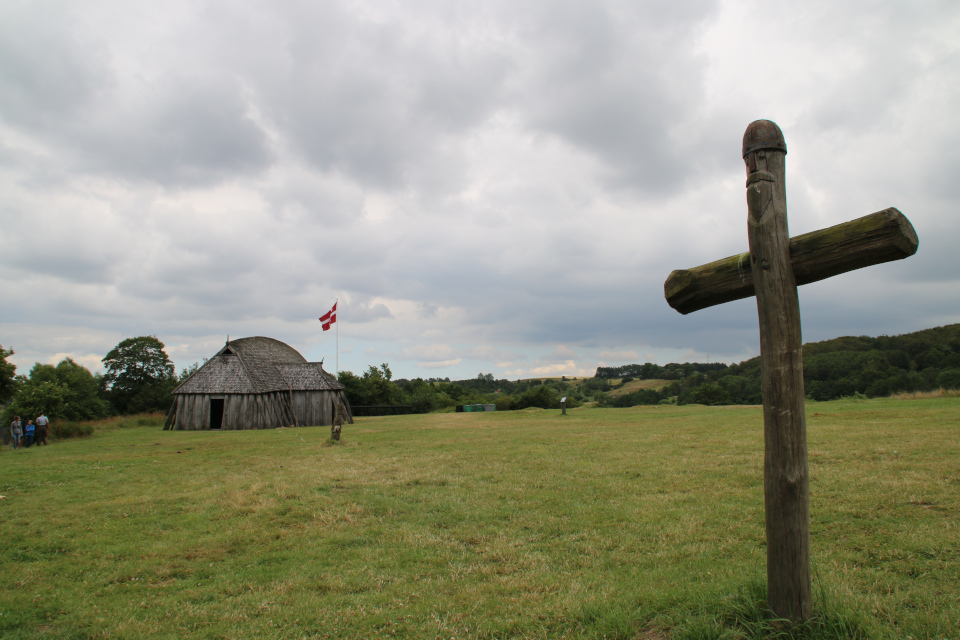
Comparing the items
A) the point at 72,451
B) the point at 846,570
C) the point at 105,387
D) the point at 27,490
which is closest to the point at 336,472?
the point at 27,490

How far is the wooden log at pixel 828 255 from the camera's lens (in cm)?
362

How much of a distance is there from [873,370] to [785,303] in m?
53.3

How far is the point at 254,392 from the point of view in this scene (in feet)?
120

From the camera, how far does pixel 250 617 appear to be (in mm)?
5125

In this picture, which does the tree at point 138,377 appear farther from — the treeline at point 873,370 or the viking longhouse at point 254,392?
the treeline at point 873,370

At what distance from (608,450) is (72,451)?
20.8 meters

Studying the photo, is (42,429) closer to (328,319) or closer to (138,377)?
(328,319)

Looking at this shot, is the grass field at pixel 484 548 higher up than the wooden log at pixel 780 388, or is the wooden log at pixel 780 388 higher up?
the wooden log at pixel 780 388

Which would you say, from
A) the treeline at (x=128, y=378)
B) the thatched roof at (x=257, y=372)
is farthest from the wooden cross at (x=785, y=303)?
the treeline at (x=128, y=378)

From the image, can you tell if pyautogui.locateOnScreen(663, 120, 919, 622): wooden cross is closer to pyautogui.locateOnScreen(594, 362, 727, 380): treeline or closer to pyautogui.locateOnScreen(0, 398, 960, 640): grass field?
pyautogui.locateOnScreen(0, 398, 960, 640): grass field

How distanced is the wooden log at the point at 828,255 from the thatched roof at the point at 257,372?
3711 cm

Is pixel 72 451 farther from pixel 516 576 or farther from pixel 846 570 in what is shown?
pixel 846 570

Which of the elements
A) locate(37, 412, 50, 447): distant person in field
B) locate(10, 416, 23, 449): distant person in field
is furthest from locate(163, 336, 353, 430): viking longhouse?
locate(10, 416, 23, 449): distant person in field

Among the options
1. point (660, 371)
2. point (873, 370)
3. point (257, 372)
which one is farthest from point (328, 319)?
point (660, 371)
